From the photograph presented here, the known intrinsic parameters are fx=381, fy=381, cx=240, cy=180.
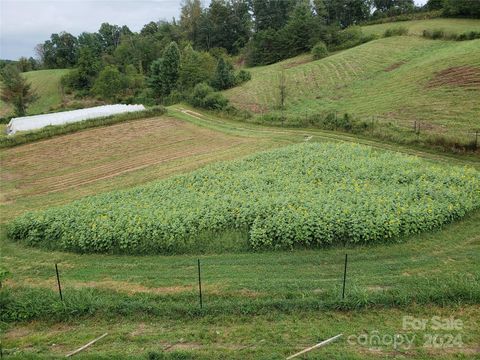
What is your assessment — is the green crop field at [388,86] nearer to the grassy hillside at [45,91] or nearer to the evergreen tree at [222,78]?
the evergreen tree at [222,78]

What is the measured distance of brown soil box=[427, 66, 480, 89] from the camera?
3594 cm

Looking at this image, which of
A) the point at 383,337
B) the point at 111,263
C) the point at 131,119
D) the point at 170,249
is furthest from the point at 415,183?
the point at 131,119

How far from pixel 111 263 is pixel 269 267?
241 inches

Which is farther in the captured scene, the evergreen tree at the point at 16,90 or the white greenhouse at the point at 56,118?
the evergreen tree at the point at 16,90

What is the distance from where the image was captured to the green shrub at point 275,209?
15.1 meters

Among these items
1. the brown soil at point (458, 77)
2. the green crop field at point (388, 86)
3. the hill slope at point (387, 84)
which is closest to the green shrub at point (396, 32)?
the green crop field at point (388, 86)

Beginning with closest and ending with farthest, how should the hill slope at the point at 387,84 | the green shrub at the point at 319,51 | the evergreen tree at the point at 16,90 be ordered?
the hill slope at the point at 387,84 < the evergreen tree at the point at 16,90 < the green shrub at the point at 319,51

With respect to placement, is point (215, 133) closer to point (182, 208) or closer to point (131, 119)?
point (131, 119)

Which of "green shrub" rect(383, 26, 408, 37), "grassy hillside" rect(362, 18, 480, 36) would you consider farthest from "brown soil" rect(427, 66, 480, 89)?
"green shrub" rect(383, 26, 408, 37)

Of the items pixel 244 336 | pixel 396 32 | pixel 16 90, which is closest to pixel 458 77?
pixel 396 32

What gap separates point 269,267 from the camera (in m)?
13.7

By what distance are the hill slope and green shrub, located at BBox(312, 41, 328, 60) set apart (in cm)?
128

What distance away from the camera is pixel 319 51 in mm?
61969

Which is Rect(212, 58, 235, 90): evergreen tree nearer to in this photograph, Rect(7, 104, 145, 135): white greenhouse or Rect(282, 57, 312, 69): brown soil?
Rect(282, 57, 312, 69): brown soil
